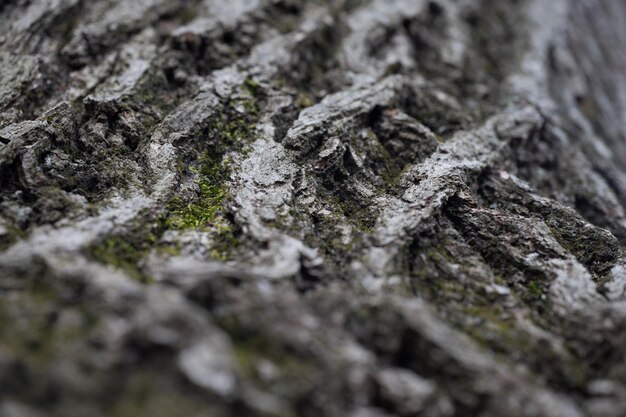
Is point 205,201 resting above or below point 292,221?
below

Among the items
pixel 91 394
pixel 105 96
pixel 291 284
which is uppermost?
pixel 105 96

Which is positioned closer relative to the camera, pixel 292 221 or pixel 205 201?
pixel 292 221

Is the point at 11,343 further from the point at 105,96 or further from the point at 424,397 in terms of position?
the point at 105,96

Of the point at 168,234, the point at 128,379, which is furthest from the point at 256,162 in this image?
the point at 128,379

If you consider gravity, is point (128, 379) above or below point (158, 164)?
below

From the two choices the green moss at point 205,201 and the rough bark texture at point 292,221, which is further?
the green moss at point 205,201

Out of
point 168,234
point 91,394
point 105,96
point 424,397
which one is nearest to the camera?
point 91,394

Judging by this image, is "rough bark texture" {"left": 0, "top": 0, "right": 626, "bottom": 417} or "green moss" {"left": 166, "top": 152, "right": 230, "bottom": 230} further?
"green moss" {"left": 166, "top": 152, "right": 230, "bottom": 230}

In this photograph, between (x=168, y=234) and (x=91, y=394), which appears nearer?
(x=91, y=394)
